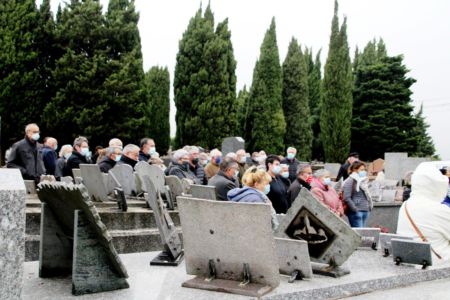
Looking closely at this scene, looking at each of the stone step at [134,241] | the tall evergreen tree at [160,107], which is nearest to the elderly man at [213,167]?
the stone step at [134,241]

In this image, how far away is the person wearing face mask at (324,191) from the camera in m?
9.59

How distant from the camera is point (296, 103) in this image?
1708 inches

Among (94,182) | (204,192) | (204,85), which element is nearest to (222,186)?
(204,192)

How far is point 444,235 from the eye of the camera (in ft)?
20.6

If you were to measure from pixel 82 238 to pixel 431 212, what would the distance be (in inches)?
161

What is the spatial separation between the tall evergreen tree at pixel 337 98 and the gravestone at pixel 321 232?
36.9 m

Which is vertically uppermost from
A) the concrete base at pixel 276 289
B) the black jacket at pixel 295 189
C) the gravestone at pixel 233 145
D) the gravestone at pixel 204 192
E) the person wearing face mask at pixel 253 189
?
the gravestone at pixel 233 145

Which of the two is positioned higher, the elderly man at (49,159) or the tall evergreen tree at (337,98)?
the tall evergreen tree at (337,98)

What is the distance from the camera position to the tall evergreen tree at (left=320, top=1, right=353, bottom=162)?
1623 inches

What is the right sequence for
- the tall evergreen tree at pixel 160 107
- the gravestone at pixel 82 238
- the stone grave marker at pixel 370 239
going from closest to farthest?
the gravestone at pixel 82 238, the stone grave marker at pixel 370 239, the tall evergreen tree at pixel 160 107

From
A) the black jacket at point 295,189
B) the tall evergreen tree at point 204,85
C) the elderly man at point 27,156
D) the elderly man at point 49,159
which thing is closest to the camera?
the elderly man at point 27,156

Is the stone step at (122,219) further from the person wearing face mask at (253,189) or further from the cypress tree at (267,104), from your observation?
the cypress tree at (267,104)

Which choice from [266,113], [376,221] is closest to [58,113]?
[266,113]

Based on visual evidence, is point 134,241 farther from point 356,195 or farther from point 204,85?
point 204,85
